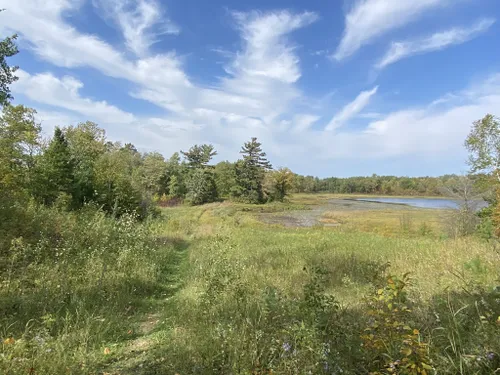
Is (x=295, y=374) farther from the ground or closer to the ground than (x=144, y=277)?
farther from the ground

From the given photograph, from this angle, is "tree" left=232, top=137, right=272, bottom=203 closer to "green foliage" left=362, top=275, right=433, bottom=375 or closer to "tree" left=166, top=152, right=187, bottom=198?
"tree" left=166, top=152, right=187, bottom=198

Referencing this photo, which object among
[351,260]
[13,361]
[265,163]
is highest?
[265,163]

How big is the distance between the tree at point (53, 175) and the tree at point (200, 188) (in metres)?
35.4

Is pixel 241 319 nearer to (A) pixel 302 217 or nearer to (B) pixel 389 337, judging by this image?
(B) pixel 389 337

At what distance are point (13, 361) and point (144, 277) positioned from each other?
12.6ft

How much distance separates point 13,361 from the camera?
7.92ft

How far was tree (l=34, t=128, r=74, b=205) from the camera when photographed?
42.3ft

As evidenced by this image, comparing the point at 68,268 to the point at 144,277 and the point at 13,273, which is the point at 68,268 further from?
the point at 144,277

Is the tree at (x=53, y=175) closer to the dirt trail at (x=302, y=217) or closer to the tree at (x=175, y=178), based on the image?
the dirt trail at (x=302, y=217)

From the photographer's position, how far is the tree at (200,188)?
51.5 m

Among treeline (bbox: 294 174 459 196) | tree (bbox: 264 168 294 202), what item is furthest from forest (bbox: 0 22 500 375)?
treeline (bbox: 294 174 459 196)

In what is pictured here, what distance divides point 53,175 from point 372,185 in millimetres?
142700

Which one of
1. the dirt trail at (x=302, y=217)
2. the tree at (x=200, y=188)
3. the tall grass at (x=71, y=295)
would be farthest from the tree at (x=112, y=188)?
the tree at (x=200, y=188)

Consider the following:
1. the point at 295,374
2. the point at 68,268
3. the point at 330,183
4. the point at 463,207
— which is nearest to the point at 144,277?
the point at 68,268
